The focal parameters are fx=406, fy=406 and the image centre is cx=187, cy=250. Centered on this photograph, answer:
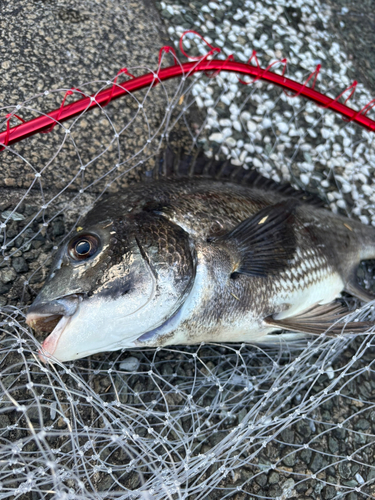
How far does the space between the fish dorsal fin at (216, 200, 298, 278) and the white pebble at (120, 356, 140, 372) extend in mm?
755

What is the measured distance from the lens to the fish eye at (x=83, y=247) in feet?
5.94

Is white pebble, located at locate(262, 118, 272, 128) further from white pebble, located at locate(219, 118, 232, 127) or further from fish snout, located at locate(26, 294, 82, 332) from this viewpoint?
fish snout, located at locate(26, 294, 82, 332)

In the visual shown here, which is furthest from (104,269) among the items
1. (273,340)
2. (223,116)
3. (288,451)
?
(223,116)

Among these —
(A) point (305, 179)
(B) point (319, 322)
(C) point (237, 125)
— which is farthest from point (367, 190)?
(B) point (319, 322)

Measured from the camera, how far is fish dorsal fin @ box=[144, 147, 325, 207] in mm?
2510

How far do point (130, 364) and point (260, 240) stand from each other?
3.29 feet

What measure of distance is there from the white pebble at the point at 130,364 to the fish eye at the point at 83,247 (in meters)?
0.77

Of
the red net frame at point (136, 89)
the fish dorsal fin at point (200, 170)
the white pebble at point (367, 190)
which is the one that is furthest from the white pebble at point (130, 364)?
the white pebble at point (367, 190)

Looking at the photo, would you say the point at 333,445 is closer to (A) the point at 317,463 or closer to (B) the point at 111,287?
(A) the point at 317,463

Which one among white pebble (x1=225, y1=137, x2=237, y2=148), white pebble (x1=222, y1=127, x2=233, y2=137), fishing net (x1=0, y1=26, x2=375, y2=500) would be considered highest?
white pebble (x1=222, y1=127, x2=233, y2=137)

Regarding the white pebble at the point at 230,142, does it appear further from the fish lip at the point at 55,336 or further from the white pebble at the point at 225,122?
the fish lip at the point at 55,336

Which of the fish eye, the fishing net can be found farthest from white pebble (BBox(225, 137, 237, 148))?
the fish eye

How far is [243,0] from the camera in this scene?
147 inches

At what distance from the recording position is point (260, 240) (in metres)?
2.13
